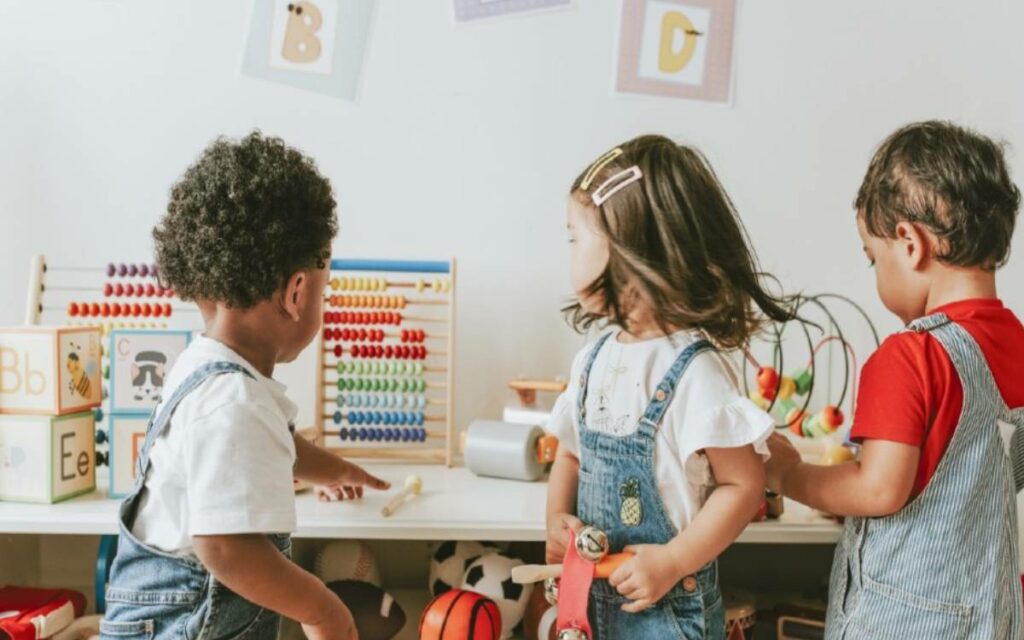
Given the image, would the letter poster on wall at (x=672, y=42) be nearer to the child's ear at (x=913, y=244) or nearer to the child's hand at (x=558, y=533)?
the child's ear at (x=913, y=244)

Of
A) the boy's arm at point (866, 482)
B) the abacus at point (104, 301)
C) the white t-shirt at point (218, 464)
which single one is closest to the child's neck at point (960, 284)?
the boy's arm at point (866, 482)

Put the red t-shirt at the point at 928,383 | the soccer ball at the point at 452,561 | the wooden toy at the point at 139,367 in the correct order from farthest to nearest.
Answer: the soccer ball at the point at 452,561, the wooden toy at the point at 139,367, the red t-shirt at the point at 928,383

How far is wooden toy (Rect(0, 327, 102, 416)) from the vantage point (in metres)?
1.34

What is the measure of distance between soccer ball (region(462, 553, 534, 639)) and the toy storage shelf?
0.46 ft

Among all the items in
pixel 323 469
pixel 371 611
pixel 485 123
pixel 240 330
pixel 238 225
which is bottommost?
pixel 371 611

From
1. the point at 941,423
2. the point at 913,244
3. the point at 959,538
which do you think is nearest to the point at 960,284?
the point at 913,244

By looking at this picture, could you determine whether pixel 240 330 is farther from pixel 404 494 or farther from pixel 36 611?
pixel 36 611

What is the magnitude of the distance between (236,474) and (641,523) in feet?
1.53

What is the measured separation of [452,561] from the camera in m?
1.52

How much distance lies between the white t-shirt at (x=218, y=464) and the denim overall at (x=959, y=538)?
0.71m

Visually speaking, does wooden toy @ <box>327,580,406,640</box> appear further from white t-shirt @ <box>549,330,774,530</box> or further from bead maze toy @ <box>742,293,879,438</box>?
bead maze toy @ <box>742,293,879,438</box>

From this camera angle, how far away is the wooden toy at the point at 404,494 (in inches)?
50.7

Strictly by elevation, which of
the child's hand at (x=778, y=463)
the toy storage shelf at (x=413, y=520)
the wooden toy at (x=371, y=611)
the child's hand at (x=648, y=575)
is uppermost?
the child's hand at (x=778, y=463)

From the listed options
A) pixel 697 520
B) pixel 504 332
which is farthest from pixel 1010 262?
pixel 697 520
